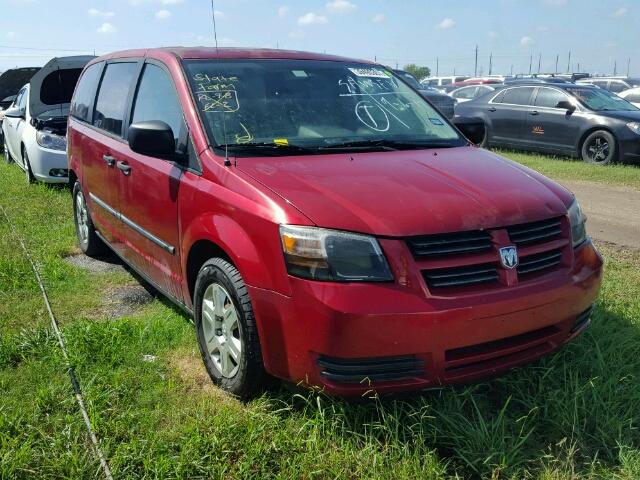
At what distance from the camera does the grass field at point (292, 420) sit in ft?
8.62

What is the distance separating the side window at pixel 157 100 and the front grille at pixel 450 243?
1636 mm

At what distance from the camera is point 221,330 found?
10.5 feet

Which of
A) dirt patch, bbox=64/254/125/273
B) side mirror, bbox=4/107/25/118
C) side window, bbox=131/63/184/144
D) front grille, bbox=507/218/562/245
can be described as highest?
side window, bbox=131/63/184/144

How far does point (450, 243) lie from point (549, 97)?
10.8m

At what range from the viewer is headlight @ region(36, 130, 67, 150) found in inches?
348

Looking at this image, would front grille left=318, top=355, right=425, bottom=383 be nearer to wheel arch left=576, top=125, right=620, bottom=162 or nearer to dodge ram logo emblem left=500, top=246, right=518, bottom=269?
dodge ram logo emblem left=500, top=246, right=518, bottom=269

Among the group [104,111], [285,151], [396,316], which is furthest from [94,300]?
[396,316]

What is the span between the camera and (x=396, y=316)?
99.0 inches

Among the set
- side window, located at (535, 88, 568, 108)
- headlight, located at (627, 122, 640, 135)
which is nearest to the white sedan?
side window, located at (535, 88, 568, 108)

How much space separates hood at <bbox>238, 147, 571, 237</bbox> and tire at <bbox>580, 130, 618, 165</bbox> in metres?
8.59

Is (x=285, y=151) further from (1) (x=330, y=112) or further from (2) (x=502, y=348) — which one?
(2) (x=502, y=348)

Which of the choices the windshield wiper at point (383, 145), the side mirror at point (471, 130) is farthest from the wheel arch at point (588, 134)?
the windshield wiper at point (383, 145)

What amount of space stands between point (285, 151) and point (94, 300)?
2.17 m

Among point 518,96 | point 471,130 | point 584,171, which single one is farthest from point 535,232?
point 518,96
